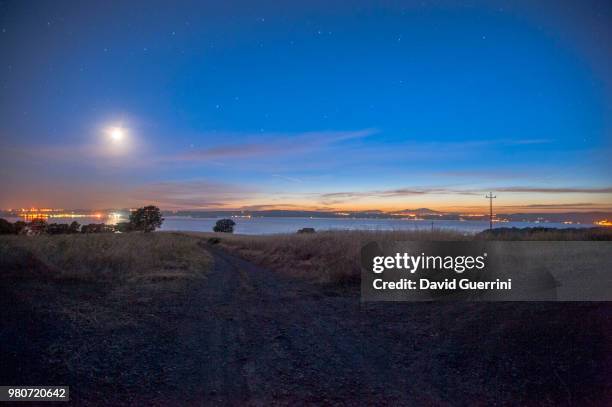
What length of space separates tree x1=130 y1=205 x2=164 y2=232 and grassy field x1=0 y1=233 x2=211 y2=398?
191 feet

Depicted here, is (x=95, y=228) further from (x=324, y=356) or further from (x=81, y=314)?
(x=324, y=356)

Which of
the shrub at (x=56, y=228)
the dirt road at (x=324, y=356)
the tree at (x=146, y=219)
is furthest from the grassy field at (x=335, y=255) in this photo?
the tree at (x=146, y=219)

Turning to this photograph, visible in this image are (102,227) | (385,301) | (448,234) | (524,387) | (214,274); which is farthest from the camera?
(102,227)

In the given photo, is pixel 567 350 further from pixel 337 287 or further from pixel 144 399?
pixel 337 287

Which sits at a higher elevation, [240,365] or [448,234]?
[448,234]

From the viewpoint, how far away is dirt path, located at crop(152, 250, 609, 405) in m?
4.41

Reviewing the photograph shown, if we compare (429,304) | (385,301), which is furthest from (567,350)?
(385,301)

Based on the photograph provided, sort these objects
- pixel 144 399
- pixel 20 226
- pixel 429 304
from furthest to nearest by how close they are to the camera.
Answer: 1. pixel 20 226
2. pixel 429 304
3. pixel 144 399

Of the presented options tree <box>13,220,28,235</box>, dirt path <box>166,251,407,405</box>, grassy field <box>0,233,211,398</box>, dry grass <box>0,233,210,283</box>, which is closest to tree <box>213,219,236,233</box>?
tree <box>13,220,28,235</box>

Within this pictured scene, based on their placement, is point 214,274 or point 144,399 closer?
point 144,399

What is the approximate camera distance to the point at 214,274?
1598 cm

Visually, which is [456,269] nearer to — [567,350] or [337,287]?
[337,287]

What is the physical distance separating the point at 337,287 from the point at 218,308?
459 cm

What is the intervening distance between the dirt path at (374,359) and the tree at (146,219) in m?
66.0
